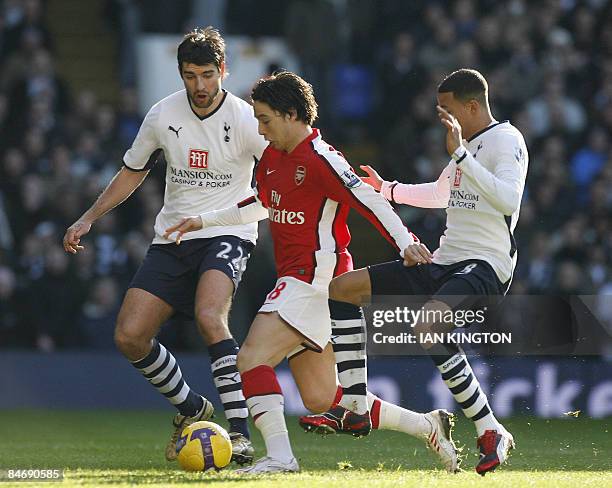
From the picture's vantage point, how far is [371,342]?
8.35 m

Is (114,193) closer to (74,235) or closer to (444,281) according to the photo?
(74,235)

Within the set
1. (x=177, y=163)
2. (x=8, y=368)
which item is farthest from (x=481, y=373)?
(x=8, y=368)

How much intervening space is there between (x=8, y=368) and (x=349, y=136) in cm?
504

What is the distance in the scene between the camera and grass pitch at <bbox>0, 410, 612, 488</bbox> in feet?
23.6

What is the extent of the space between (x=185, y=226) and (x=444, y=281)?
57.5 inches

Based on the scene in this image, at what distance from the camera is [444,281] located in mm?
7926

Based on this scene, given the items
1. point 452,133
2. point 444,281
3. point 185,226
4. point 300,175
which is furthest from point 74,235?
point 452,133

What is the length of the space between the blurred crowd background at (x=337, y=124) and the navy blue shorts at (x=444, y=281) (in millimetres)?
4489

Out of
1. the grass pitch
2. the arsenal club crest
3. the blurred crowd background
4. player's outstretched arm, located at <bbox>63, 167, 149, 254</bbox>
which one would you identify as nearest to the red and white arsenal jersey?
the arsenal club crest

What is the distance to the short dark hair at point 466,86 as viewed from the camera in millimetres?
7891

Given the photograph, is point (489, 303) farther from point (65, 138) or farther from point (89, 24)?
point (89, 24)

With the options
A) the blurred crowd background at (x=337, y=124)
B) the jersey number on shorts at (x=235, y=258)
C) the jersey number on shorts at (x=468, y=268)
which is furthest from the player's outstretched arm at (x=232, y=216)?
the blurred crowd background at (x=337, y=124)

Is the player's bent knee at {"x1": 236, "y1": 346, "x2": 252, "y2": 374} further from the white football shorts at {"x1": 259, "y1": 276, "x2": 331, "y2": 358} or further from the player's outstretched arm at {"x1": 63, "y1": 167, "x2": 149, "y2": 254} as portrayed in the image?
the player's outstretched arm at {"x1": 63, "y1": 167, "x2": 149, "y2": 254}

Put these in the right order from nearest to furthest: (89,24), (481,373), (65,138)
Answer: (481,373), (65,138), (89,24)
